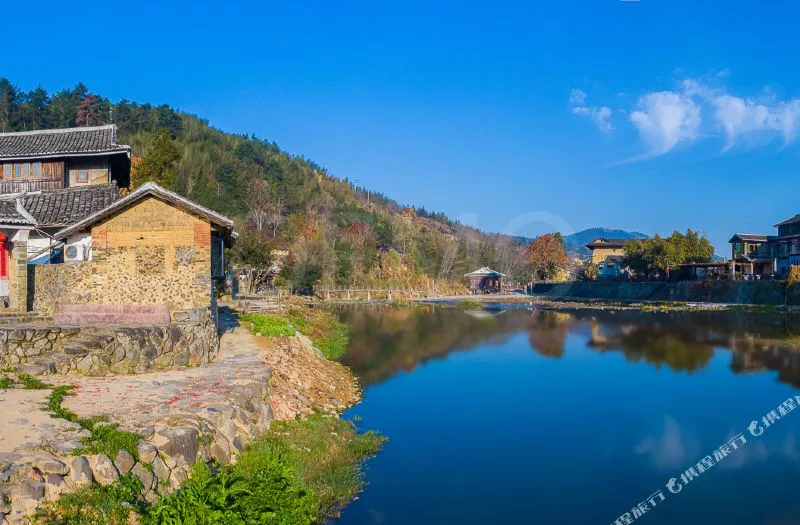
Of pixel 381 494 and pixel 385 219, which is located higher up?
pixel 385 219

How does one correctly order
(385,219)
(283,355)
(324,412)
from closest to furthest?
(324,412) → (283,355) → (385,219)

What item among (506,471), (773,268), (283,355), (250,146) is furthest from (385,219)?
(506,471)

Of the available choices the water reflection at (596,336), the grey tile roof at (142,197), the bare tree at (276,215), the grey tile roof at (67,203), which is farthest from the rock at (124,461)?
the bare tree at (276,215)

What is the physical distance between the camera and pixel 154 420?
8680 millimetres

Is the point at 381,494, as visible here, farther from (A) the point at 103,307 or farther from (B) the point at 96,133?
(B) the point at 96,133

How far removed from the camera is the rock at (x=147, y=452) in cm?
753

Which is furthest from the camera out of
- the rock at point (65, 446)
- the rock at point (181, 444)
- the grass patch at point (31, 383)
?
the grass patch at point (31, 383)

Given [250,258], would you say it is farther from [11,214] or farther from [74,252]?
[11,214]

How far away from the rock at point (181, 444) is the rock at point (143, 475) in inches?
21.5

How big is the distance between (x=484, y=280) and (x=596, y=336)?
44.8 metres

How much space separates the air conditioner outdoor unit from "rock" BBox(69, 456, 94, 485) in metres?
12.1

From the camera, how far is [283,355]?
16.6m

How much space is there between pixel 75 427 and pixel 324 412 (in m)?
6.38

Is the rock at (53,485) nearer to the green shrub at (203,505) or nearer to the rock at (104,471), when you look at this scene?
the rock at (104,471)
